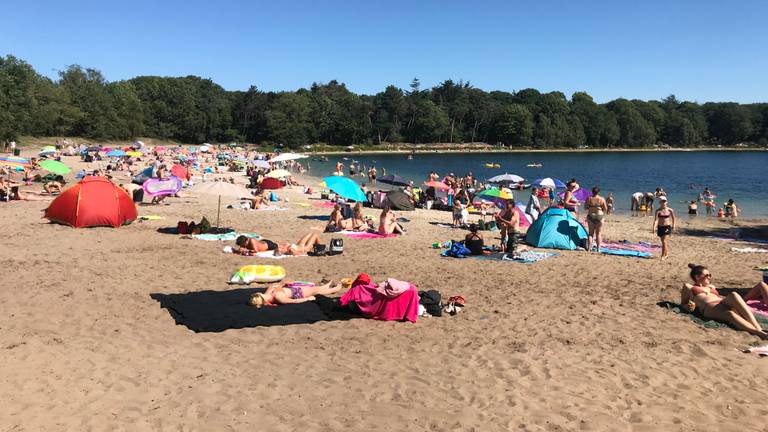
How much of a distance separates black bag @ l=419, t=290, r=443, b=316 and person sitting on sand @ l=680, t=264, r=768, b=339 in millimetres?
3687

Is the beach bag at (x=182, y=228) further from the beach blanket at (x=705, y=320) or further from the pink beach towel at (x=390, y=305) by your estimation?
the beach blanket at (x=705, y=320)

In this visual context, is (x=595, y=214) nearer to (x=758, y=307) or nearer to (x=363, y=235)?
(x=758, y=307)

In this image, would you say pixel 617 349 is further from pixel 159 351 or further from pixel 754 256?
pixel 754 256

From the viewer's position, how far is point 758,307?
26.0ft

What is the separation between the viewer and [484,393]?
5102 millimetres

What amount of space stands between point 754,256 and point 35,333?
14.4 meters

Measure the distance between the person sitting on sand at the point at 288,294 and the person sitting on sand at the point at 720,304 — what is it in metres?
5.38

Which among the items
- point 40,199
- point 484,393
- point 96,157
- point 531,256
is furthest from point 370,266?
point 96,157

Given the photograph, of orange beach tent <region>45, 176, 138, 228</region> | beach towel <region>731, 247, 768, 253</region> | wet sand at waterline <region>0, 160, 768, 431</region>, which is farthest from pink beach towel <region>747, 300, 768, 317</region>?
orange beach tent <region>45, 176, 138, 228</region>

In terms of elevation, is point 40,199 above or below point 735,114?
below

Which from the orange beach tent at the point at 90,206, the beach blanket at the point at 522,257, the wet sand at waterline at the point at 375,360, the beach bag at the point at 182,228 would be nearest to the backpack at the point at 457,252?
the beach blanket at the point at 522,257

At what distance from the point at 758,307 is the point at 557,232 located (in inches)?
209

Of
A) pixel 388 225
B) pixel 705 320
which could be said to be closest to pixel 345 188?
pixel 388 225

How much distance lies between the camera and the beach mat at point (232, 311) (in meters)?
6.77
